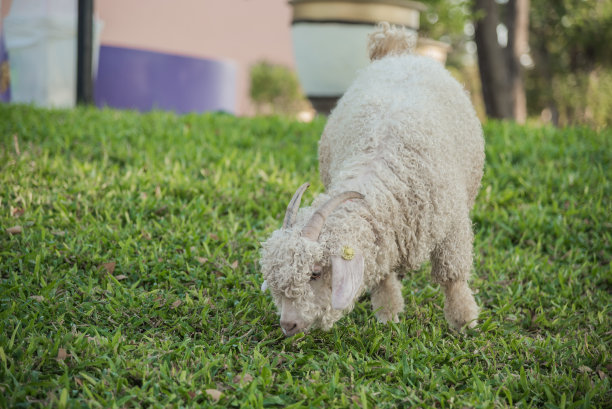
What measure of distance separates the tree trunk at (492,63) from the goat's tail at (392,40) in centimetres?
636

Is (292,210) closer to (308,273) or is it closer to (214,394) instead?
(308,273)

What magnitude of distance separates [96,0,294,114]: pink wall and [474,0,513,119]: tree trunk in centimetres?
469

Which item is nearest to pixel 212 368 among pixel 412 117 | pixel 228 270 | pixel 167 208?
pixel 228 270

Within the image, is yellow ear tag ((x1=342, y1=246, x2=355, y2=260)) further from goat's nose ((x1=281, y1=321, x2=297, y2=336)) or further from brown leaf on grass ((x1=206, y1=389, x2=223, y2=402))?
brown leaf on grass ((x1=206, y1=389, x2=223, y2=402))

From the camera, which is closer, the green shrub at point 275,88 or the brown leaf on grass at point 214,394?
the brown leaf on grass at point 214,394

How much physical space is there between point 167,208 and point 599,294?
3097 millimetres

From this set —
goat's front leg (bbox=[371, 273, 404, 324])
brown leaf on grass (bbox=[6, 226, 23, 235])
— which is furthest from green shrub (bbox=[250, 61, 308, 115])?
Result: goat's front leg (bbox=[371, 273, 404, 324])

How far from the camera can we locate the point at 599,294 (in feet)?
13.5

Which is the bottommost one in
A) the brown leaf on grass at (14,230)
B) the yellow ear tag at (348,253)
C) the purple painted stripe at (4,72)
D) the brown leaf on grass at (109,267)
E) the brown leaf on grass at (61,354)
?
the brown leaf on grass at (61,354)

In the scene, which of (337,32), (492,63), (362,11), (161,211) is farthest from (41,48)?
(492,63)

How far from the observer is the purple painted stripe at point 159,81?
9.50m

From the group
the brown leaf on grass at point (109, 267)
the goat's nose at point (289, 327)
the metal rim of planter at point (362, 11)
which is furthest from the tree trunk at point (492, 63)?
the goat's nose at point (289, 327)

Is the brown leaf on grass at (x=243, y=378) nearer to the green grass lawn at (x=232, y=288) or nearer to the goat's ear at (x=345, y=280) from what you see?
the green grass lawn at (x=232, y=288)

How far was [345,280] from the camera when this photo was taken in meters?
2.82
